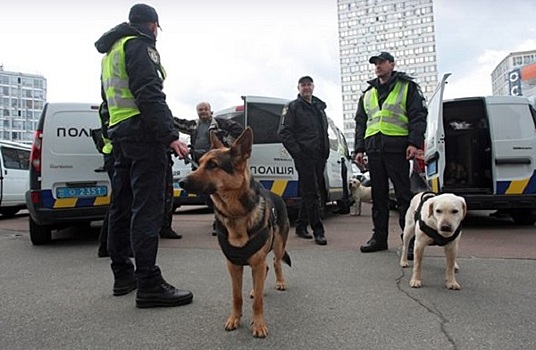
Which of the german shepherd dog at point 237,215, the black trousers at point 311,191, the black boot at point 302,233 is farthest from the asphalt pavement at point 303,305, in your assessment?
the black boot at point 302,233

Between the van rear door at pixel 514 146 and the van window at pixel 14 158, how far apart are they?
1046cm

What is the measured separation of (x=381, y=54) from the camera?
4.17 meters

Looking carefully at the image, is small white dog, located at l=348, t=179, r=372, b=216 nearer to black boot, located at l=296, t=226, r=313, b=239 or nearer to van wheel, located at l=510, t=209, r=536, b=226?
van wheel, located at l=510, t=209, r=536, b=226

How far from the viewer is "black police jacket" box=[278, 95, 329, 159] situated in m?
4.85

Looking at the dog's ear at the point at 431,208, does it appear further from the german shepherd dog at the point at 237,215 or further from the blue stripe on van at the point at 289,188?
the blue stripe on van at the point at 289,188

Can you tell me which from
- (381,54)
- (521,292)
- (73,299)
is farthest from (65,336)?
(381,54)

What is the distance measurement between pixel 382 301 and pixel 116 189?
7.03 ft

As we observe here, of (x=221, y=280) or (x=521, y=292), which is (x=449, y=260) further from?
(x=221, y=280)

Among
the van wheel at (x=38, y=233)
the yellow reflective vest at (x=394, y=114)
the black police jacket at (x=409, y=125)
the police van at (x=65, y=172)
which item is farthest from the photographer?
the van wheel at (x=38, y=233)

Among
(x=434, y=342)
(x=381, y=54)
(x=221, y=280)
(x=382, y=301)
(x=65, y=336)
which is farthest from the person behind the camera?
(x=381, y=54)

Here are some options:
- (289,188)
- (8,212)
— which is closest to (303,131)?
(289,188)

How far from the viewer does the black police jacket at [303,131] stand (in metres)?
4.85

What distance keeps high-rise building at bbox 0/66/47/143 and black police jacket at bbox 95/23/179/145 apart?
77.2 m

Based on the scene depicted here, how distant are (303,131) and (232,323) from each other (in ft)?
10.1
